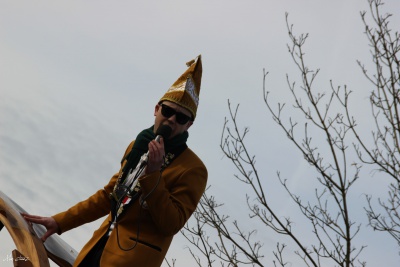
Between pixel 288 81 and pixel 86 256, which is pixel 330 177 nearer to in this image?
pixel 288 81

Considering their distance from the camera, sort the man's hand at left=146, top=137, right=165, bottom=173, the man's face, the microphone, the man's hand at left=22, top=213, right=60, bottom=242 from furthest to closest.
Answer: the man's hand at left=22, top=213, right=60, bottom=242 < the man's face < the microphone < the man's hand at left=146, top=137, right=165, bottom=173

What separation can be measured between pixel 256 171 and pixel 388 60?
1.30 metres

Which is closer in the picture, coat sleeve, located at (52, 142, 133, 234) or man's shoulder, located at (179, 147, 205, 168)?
man's shoulder, located at (179, 147, 205, 168)

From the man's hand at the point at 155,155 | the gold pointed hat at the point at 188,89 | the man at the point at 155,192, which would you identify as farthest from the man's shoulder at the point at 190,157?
the man's hand at the point at 155,155

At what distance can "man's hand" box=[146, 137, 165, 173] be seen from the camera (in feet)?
10.2

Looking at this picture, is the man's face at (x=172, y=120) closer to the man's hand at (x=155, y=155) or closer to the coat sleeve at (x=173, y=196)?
the coat sleeve at (x=173, y=196)

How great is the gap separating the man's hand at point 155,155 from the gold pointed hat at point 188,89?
44cm

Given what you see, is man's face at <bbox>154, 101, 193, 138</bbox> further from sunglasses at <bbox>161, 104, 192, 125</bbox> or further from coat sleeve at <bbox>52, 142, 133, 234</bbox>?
coat sleeve at <bbox>52, 142, 133, 234</bbox>

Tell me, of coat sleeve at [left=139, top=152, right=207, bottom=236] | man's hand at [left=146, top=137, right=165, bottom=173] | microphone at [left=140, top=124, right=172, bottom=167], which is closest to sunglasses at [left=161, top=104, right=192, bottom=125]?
microphone at [left=140, top=124, right=172, bottom=167]

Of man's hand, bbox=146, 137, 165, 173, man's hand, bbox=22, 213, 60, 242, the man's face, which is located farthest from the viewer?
man's hand, bbox=22, 213, 60, 242

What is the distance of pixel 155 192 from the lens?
125 inches

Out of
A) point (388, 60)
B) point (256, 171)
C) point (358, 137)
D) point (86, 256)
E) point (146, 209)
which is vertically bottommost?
point (86, 256)

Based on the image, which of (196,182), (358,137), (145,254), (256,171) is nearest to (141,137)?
(196,182)

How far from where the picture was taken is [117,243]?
132 inches
